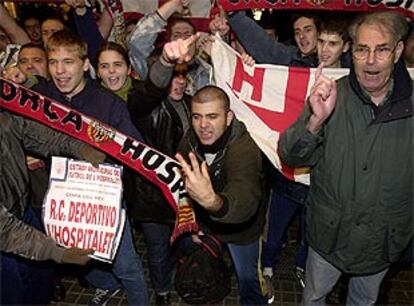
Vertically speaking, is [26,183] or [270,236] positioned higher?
[26,183]

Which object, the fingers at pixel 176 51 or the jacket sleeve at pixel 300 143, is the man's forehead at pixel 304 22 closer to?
the fingers at pixel 176 51

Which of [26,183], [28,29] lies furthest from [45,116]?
[28,29]

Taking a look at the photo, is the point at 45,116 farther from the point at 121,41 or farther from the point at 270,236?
the point at 270,236

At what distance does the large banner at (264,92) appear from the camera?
344 centimetres

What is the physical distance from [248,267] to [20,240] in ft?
4.52

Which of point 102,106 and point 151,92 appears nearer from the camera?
point 151,92

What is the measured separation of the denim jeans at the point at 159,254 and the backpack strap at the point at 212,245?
0.40 metres

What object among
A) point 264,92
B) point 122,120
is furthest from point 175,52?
point 264,92

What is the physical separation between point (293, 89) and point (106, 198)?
1.47 m

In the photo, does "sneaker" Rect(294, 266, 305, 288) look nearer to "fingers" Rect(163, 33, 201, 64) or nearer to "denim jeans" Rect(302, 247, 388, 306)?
"denim jeans" Rect(302, 247, 388, 306)

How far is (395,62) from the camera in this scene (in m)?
2.56

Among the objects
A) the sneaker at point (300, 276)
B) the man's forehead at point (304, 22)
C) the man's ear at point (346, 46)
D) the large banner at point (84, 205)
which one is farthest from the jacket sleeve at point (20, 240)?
the man's forehead at point (304, 22)

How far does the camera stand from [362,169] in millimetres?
2582

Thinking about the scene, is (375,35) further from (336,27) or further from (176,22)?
(176,22)
